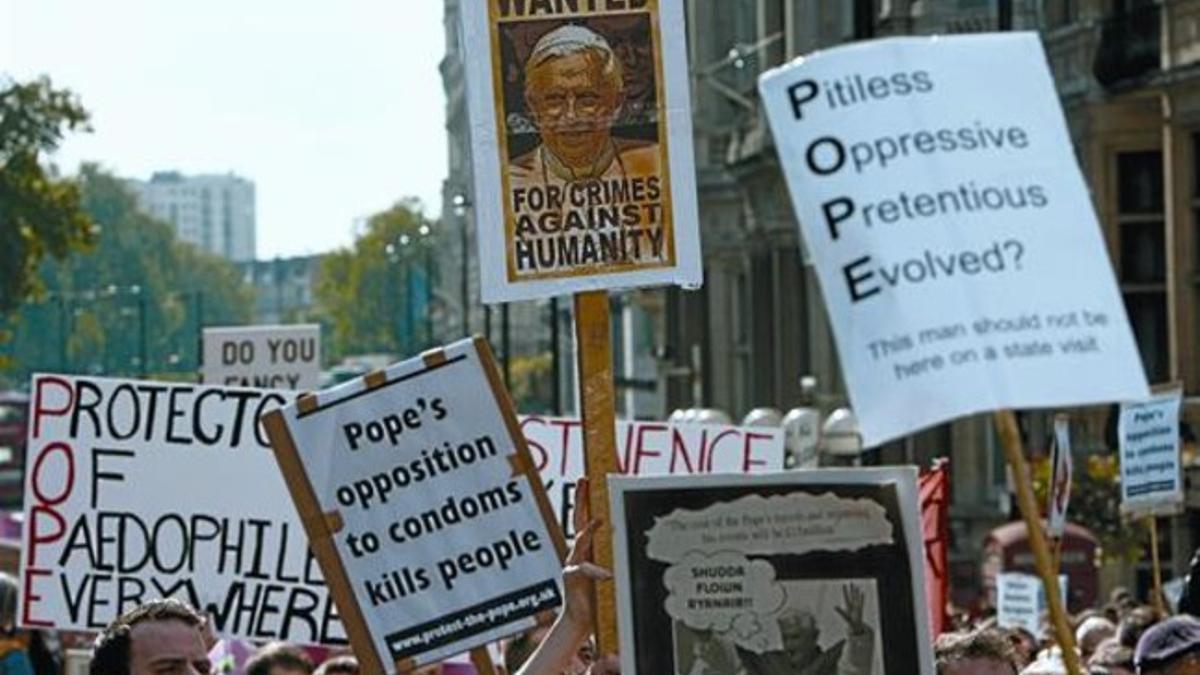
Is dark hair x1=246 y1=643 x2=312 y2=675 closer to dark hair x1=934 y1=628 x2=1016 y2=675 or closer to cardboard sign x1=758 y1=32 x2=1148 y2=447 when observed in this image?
dark hair x1=934 y1=628 x2=1016 y2=675

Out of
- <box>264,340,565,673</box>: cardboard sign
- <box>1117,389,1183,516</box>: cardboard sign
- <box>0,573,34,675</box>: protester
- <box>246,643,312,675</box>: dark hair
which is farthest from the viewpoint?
<box>1117,389,1183,516</box>: cardboard sign

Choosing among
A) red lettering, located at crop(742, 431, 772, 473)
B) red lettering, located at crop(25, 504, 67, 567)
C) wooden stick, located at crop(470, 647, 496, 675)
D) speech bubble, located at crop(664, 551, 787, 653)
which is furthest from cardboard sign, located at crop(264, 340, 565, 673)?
red lettering, located at crop(742, 431, 772, 473)

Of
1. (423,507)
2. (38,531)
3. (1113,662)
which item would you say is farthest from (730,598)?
(38,531)

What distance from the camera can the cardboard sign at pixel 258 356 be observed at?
86.5 feet

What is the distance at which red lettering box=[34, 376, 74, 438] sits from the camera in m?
16.9

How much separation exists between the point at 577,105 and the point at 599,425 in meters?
0.96

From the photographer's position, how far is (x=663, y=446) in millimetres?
18156

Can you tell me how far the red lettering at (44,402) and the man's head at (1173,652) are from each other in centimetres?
656

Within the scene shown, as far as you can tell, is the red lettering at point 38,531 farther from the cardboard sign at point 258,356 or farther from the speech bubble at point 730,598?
the cardboard sign at point 258,356

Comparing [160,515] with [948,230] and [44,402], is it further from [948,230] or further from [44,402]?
[948,230]

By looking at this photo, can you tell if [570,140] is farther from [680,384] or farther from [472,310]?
[472,310]

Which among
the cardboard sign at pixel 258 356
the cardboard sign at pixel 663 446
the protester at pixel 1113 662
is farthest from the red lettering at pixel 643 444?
the cardboard sign at pixel 258 356

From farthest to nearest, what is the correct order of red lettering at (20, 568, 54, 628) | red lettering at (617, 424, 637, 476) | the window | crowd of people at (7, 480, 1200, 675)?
the window → red lettering at (617, 424, 637, 476) → red lettering at (20, 568, 54, 628) → crowd of people at (7, 480, 1200, 675)

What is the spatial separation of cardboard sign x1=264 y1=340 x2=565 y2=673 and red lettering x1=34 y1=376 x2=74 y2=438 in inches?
191
